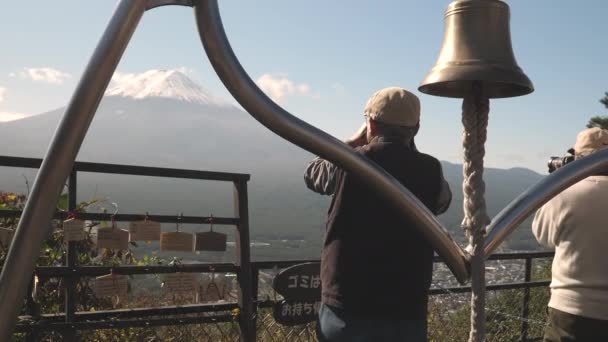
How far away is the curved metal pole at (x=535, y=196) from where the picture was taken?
3.00 ft

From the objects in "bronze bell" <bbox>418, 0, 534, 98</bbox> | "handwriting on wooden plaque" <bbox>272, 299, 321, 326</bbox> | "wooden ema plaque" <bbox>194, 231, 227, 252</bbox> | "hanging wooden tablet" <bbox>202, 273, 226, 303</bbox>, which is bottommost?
"handwriting on wooden plaque" <bbox>272, 299, 321, 326</bbox>

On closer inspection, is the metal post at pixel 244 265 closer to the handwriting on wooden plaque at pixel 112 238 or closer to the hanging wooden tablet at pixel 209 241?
the hanging wooden tablet at pixel 209 241

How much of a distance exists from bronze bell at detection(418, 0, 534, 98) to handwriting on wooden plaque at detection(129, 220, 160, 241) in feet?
8.88

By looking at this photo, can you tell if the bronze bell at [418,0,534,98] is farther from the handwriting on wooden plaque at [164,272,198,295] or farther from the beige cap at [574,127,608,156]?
the handwriting on wooden plaque at [164,272,198,295]

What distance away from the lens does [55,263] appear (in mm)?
3943

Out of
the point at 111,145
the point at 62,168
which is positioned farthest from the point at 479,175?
the point at 111,145

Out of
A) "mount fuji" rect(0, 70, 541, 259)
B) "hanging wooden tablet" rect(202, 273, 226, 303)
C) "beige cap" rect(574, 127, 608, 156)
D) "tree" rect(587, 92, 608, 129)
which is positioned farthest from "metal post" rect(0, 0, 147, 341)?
"mount fuji" rect(0, 70, 541, 259)

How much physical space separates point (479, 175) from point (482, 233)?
8 cm

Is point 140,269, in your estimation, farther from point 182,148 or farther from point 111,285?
point 182,148

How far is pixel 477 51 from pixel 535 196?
249 millimetres

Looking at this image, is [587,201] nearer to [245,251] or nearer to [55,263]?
[245,251]

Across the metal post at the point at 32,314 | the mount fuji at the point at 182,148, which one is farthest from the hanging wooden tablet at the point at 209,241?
the mount fuji at the point at 182,148

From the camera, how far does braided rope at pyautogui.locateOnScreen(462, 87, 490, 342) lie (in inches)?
34.8

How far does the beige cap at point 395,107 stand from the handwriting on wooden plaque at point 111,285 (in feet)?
6.68
